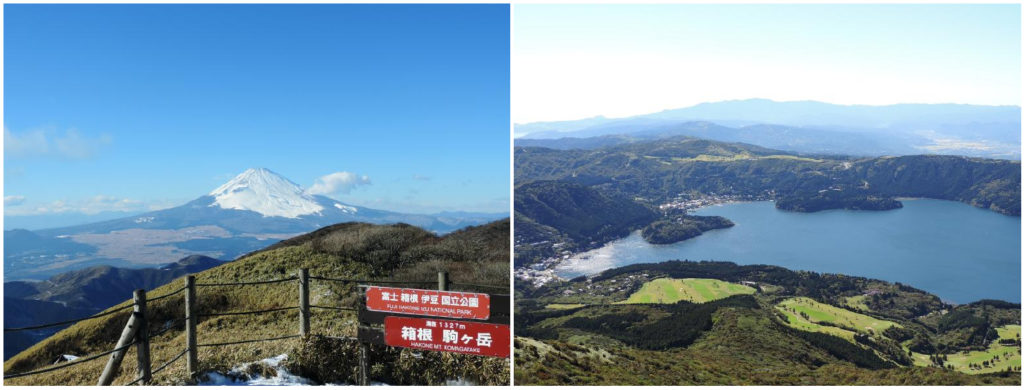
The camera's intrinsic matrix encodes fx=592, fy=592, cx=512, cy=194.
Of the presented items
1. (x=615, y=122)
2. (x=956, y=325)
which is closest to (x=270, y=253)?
(x=956, y=325)

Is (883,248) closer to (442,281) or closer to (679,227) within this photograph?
(679,227)

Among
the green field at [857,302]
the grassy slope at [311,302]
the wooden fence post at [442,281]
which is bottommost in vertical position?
the green field at [857,302]

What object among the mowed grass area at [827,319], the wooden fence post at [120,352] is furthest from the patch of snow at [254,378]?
the mowed grass area at [827,319]

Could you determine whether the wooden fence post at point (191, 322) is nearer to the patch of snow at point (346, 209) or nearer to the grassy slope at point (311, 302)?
the grassy slope at point (311, 302)

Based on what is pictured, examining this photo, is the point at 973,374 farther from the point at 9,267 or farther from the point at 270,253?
the point at 9,267

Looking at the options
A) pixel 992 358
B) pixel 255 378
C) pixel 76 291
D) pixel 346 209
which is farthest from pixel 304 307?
pixel 992 358

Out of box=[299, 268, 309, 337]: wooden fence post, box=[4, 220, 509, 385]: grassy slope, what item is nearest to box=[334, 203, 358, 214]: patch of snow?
box=[4, 220, 509, 385]: grassy slope
